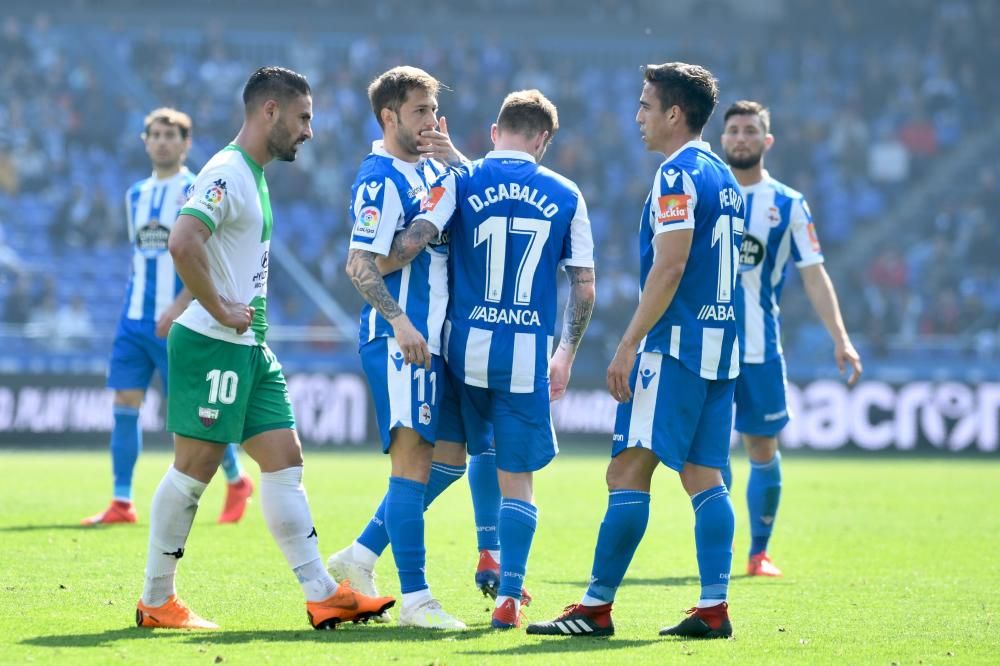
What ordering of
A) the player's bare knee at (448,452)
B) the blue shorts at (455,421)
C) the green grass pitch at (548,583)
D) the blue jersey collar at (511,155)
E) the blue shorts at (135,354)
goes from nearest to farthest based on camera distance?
the green grass pitch at (548,583)
the blue jersey collar at (511,155)
the blue shorts at (455,421)
the player's bare knee at (448,452)
the blue shorts at (135,354)

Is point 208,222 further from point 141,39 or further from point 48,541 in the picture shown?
point 141,39

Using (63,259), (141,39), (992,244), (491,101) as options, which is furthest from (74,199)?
(992,244)

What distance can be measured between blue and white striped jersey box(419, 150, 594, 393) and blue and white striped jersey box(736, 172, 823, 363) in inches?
114

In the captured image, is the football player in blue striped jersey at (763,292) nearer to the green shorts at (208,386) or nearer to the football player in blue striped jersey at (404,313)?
the football player in blue striped jersey at (404,313)

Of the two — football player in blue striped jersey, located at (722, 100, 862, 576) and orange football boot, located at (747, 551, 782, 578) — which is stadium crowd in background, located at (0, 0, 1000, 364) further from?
orange football boot, located at (747, 551, 782, 578)

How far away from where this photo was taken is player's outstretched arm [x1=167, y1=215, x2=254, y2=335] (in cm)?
603

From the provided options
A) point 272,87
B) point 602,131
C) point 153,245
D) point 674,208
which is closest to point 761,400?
point 674,208

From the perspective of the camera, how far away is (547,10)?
32438mm

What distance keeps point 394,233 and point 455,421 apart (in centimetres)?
99

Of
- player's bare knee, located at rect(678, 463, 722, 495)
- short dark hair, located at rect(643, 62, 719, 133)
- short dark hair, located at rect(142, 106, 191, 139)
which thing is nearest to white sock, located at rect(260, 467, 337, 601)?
player's bare knee, located at rect(678, 463, 722, 495)

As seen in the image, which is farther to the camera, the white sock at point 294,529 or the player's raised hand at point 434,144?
the player's raised hand at point 434,144

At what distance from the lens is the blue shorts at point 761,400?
9070 millimetres

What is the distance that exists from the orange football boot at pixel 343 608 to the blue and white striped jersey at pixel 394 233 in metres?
1.15

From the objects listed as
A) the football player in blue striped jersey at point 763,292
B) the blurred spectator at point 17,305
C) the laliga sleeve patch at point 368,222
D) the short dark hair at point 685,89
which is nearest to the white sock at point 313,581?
the laliga sleeve patch at point 368,222
